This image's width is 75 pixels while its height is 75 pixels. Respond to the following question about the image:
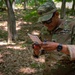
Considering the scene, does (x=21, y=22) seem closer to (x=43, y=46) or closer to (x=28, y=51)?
(x=28, y=51)

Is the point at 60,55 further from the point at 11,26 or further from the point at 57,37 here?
the point at 11,26

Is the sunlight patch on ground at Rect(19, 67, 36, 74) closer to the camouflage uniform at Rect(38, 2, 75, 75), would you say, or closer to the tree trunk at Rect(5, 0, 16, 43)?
the camouflage uniform at Rect(38, 2, 75, 75)

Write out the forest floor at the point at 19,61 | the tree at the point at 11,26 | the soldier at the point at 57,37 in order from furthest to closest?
the tree at the point at 11,26
the forest floor at the point at 19,61
the soldier at the point at 57,37

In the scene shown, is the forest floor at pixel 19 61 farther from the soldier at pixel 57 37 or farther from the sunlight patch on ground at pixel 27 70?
the soldier at pixel 57 37

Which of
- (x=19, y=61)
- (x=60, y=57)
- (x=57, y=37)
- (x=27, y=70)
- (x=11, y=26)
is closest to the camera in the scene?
(x=60, y=57)

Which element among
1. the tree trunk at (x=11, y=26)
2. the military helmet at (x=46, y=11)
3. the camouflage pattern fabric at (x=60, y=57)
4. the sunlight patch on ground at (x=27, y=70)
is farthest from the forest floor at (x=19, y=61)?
the military helmet at (x=46, y=11)

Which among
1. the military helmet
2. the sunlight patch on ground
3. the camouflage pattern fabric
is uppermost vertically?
the military helmet

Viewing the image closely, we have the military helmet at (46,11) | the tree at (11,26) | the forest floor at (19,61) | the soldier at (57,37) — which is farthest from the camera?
the tree at (11,26)

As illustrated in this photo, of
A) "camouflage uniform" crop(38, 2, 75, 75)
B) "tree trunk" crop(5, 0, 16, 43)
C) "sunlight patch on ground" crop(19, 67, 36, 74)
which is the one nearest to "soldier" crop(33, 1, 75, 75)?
"camouflage uniform" crop(38, 2, 75, 75)

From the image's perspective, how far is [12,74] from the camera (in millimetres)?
6828

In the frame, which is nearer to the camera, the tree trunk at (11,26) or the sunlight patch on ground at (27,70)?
the sunlight patch on ground at (27,70)

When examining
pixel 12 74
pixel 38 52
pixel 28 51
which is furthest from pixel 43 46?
pixel 28 51

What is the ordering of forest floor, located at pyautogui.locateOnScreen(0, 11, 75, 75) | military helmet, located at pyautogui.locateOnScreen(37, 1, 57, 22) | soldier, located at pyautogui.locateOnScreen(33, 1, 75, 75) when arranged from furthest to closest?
forest floor, located at pyautogui.locateOnScreen(0, 11, 75, 75) < military helmet, located at pyautogui.locateOnScreen(37, 1, 57, 22) < soldier, located at pyautogui.locateOnScreen(33, 1, 75, 75)

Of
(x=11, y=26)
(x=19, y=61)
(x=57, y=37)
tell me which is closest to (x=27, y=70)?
(x=19, y=61)
